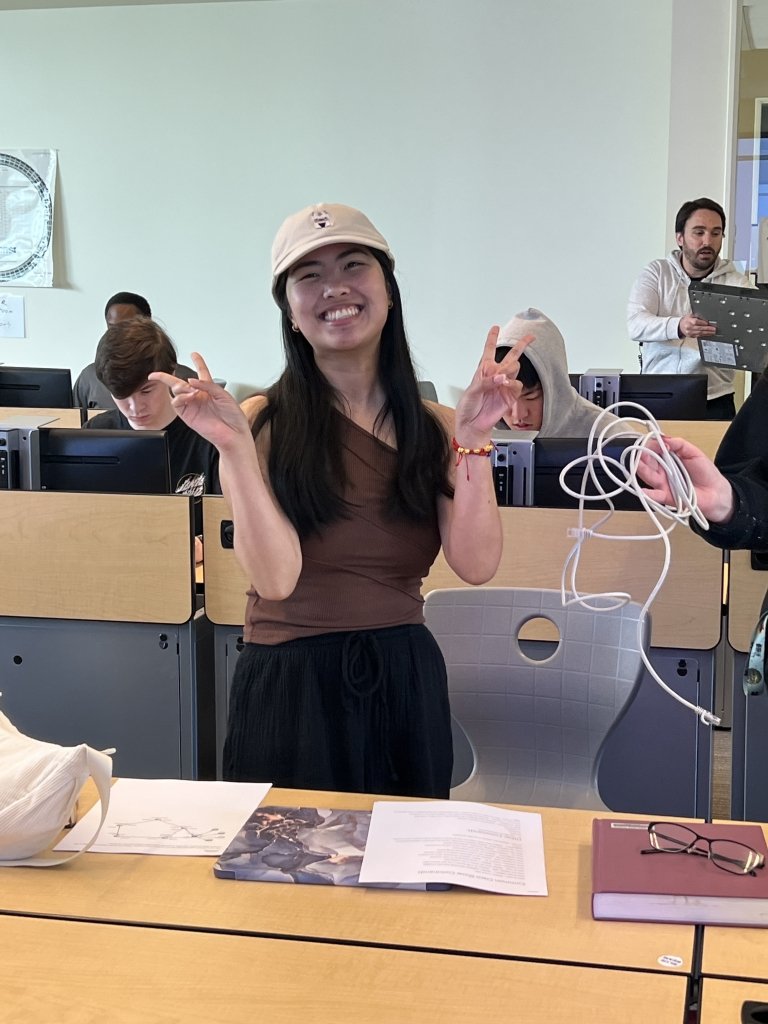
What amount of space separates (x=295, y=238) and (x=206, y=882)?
0.97 m

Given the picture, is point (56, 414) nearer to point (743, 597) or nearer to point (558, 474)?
point (558, 474)

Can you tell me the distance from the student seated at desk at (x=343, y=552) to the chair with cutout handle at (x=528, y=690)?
0.72 ft

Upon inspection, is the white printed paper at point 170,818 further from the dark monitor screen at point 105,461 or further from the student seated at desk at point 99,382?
the student seated at desk at point 99,382

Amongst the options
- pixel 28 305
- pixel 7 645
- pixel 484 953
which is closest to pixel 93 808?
pixel 484 953

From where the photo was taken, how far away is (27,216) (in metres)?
7.04

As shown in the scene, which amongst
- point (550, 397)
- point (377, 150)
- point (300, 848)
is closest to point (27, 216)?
point (377, 150)

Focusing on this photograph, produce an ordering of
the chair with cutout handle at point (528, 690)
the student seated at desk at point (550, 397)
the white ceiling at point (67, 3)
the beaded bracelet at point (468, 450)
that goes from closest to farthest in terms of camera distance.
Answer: the beaded bracelet at point (468, 450), the chair with cutout handle at point (528, 690), the student seated at desk at point (550, 397), the white ceiling at point (67, 3)

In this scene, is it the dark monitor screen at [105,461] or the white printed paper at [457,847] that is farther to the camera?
the dark monitor screen at [105,461]

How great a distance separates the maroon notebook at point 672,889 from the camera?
1136 millimetres

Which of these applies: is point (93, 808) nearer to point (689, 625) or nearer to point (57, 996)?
point (57, 996)

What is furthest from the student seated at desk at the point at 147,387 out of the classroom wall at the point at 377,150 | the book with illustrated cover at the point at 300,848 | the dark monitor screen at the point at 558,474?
the classroom wall at the point at 377,150

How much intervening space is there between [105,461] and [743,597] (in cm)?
150

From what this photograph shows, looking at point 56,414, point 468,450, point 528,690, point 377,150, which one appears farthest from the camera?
point 377,150

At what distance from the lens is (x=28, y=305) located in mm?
7121
